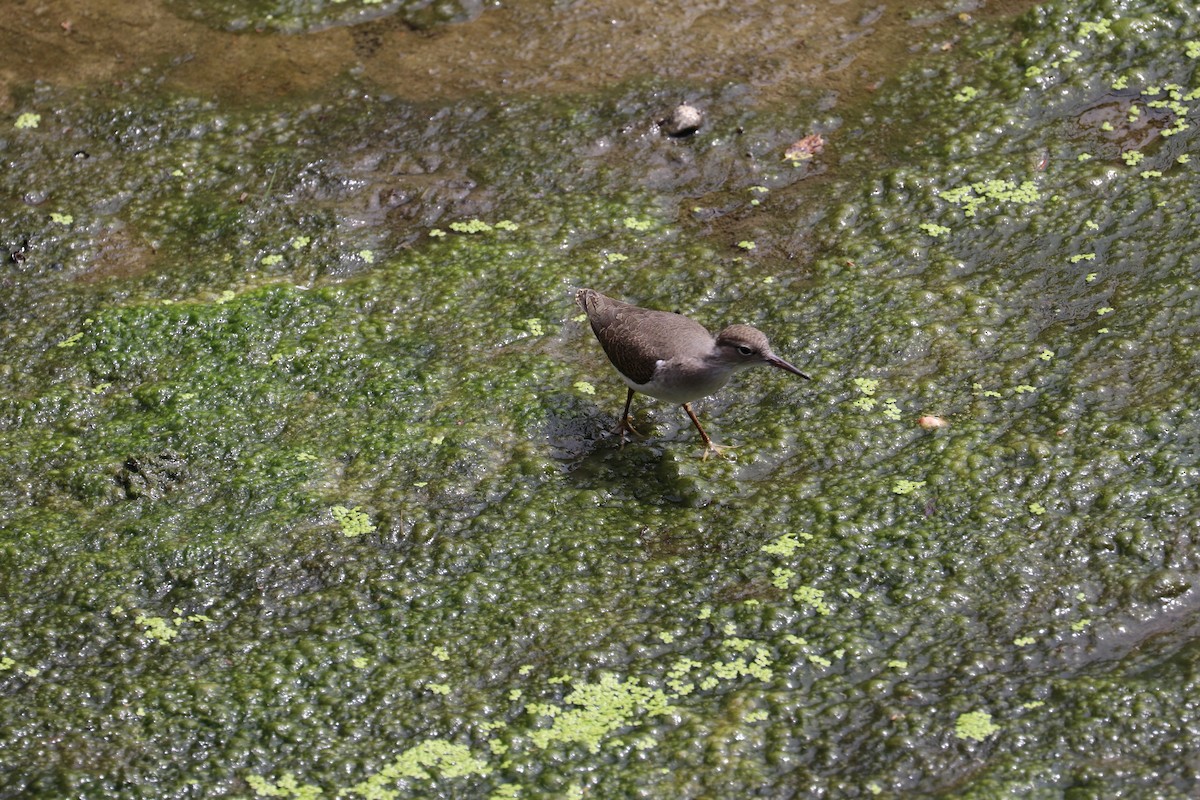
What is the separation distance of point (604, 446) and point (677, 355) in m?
0.64

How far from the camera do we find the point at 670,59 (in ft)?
24.8

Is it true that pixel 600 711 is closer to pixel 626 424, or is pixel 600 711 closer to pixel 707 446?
pixel 707 446

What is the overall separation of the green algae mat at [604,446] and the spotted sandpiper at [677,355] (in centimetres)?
34

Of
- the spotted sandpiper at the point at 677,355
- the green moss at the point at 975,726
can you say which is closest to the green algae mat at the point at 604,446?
the green moss at the point at 975,726

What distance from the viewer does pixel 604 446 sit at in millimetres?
5461

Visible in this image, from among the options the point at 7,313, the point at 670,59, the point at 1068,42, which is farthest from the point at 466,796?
the point at 1068,42

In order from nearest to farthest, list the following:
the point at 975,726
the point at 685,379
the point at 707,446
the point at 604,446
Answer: the point at 975,726 < the point at 685,379 < the point at 707,446 < the point at 604,446

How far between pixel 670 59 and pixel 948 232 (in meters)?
2.28

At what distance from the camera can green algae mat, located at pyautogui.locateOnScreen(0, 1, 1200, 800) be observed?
408 cm

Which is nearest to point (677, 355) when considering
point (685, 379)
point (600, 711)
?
point (685, 379)

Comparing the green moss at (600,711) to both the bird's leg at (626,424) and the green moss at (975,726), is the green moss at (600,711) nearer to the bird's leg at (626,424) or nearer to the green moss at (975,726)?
the green moss at (975,726)

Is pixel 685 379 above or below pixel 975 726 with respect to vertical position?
above

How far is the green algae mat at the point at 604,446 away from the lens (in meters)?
4.08

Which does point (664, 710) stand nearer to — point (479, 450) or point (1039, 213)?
point (479, 450)
